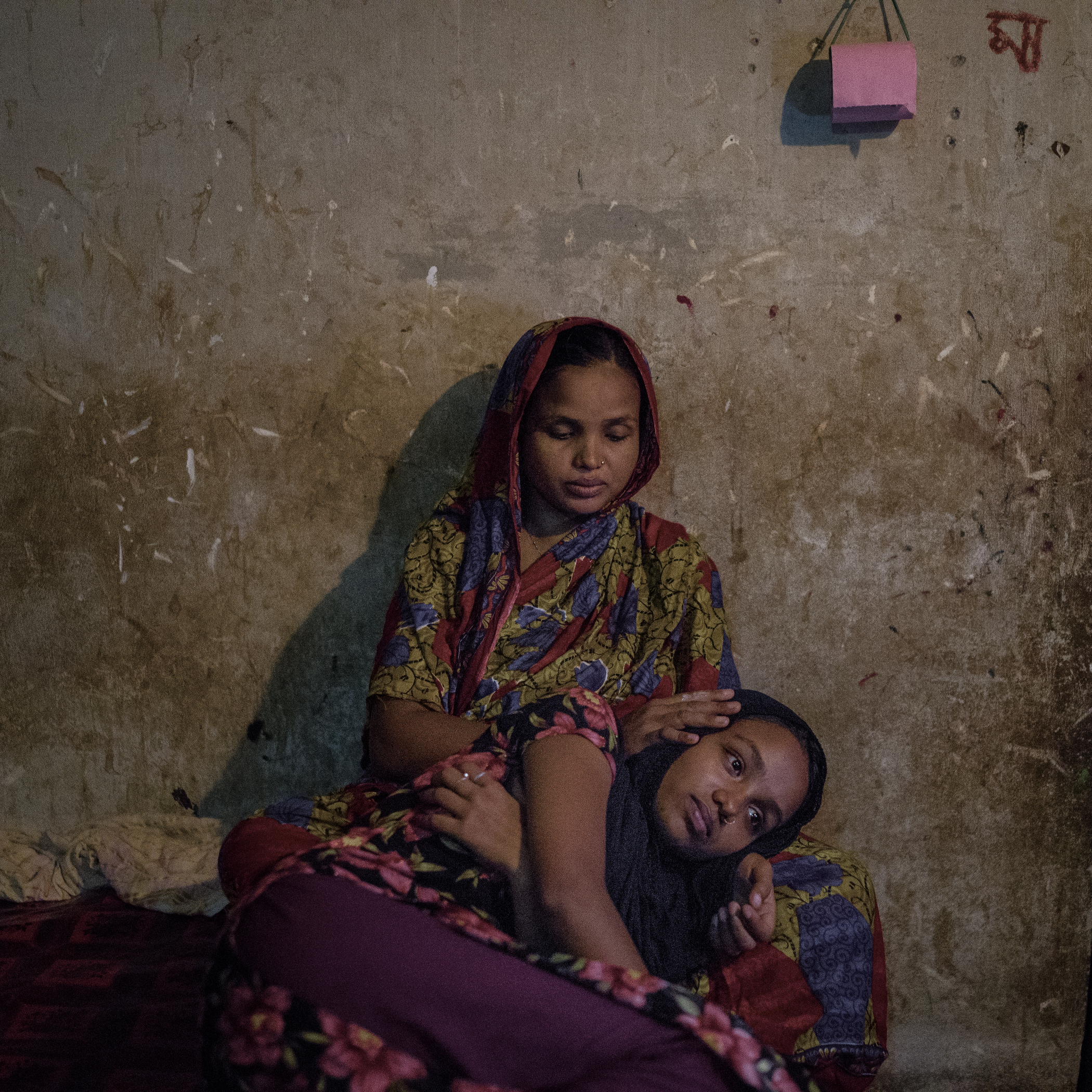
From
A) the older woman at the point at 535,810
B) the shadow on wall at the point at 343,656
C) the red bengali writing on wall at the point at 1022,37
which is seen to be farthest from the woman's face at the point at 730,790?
the red bengali writing on wall at the point at 1022,37

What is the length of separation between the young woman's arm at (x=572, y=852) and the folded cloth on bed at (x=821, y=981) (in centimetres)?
29

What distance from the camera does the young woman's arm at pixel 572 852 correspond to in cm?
132

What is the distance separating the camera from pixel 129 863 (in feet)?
7.34

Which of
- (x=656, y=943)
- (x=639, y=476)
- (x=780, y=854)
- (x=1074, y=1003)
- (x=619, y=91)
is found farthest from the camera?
(x=1074, y=1003)

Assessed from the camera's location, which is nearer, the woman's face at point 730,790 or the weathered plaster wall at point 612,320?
the woman's face at point 730,790

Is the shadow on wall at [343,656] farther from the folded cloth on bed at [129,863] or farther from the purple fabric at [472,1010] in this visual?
the purple fabric at [472,1010]

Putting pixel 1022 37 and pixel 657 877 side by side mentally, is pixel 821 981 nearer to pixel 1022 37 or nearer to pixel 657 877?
pixel 657 877

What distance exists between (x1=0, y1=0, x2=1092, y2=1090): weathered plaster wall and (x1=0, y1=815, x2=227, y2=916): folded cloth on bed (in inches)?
3.7

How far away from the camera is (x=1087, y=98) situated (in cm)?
223

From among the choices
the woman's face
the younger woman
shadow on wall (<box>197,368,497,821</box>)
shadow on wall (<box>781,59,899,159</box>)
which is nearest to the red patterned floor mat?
the younger woman

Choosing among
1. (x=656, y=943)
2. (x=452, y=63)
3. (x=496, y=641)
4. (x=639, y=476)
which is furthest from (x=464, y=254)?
(x=656, y=943)

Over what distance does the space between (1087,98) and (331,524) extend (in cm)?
215

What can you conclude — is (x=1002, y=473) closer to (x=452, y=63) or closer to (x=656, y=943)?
(x=656, y=943)

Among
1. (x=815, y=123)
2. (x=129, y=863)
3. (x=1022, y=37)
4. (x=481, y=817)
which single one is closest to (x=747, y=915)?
(x=481, y=817)
